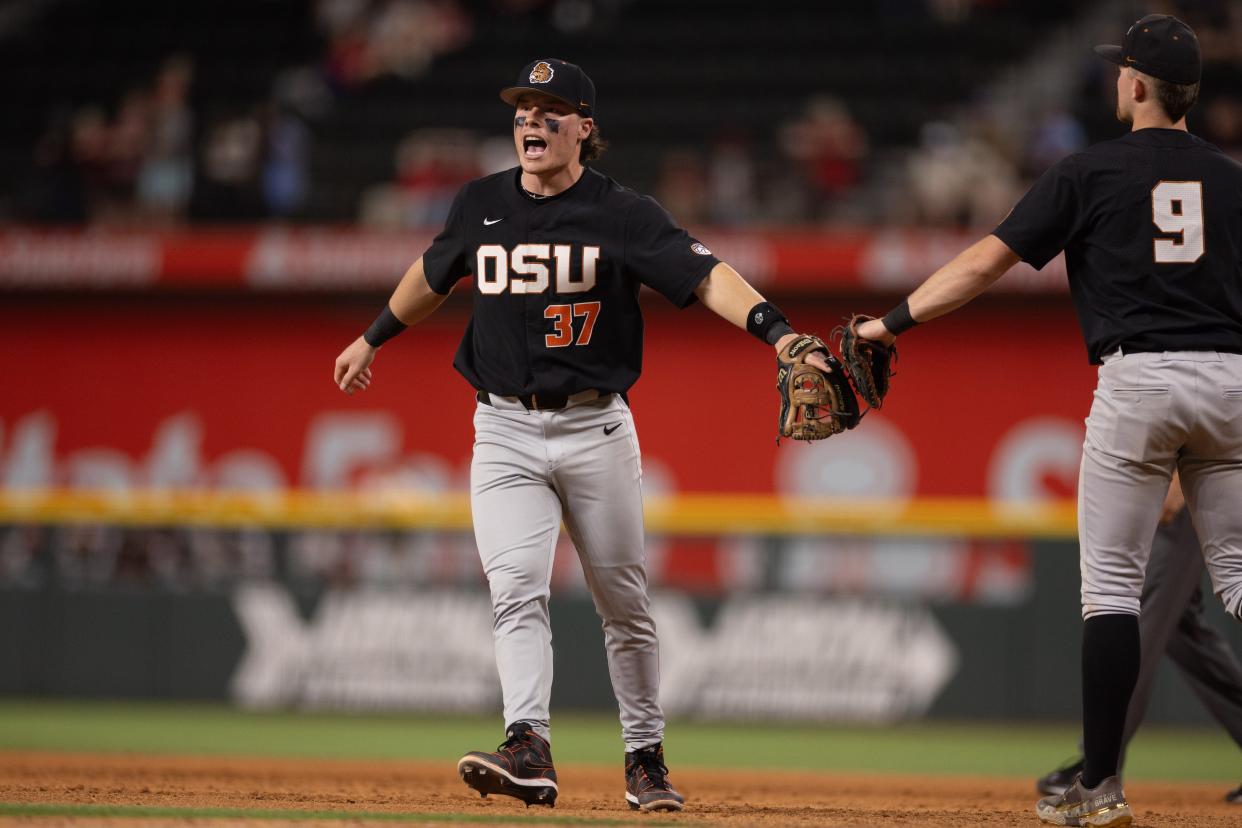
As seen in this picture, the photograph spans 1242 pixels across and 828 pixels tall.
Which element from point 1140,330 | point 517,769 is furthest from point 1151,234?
point 517,769

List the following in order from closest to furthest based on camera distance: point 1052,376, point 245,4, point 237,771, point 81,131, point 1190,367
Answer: point 1190,367 → point 237,771 → point 1052,376 → point 81,131 → point 245,4

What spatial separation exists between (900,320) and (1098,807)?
143 cm

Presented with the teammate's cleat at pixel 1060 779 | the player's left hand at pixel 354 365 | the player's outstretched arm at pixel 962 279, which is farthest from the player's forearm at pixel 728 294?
the teammate's cleat at pixel 1060 779

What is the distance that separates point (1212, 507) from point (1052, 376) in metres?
8.55

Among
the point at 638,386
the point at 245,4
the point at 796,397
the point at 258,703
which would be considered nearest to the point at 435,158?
the point at 638,386

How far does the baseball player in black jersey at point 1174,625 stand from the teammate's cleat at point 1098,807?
84cm

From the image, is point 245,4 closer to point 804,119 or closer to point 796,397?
point 804,119

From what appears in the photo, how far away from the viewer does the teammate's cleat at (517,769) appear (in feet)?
14.2

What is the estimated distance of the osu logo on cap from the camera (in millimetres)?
4645

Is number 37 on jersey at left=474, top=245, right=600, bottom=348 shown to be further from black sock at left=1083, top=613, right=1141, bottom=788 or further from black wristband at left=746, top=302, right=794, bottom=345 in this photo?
black sock at left=1083, top=613, right=1141, bottom=788

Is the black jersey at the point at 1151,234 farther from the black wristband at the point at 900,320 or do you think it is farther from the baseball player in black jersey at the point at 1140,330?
the black wristband at the point at 900,320

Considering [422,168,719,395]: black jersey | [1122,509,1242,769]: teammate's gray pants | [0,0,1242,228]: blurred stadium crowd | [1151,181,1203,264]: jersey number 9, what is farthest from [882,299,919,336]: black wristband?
[0,0,1242,228]: blurred stadium crowd

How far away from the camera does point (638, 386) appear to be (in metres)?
13.2

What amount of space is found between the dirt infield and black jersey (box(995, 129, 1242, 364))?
4.84ft
